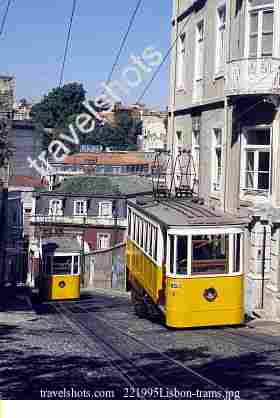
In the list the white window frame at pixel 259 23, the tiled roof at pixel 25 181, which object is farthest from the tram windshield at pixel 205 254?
the tiled roof at pixel 25 181

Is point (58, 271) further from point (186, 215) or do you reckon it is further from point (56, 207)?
point (56, 207)

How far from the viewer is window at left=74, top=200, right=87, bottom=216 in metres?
51.9

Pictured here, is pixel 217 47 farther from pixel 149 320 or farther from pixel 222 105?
pixel 149 320

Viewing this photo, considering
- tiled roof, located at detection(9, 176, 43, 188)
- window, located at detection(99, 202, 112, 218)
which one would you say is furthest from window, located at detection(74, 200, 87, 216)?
tiled roof, located at detection(9, 176, 43, 188)

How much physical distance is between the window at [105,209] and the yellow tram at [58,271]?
24683 mm

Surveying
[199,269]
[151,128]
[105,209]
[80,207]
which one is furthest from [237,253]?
[151,128]

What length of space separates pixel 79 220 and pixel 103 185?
323 cm

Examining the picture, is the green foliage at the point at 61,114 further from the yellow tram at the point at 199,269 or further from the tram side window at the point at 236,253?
the tram side window at the point at 236,253

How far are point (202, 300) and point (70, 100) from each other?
5461 centimetres

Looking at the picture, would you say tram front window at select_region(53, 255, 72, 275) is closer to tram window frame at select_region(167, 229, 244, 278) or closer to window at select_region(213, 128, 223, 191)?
window at select_region(213, 128, 223, 191)

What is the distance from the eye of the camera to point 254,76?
15953mm

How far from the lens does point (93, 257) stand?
46281mm

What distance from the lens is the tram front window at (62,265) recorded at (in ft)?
85.4
